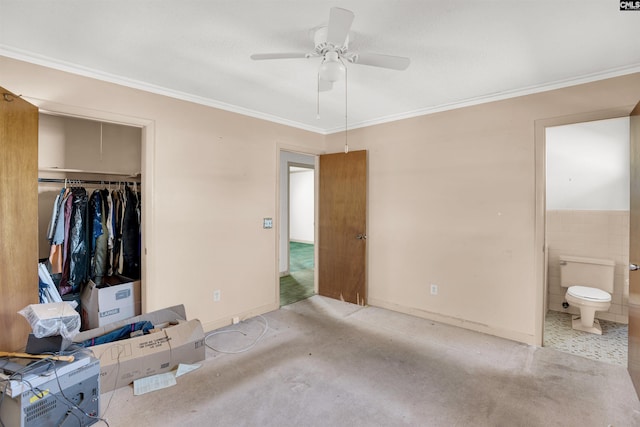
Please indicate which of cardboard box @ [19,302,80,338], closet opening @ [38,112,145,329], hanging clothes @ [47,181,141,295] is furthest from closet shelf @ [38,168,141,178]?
cardboard box @ [19,302,80,338]

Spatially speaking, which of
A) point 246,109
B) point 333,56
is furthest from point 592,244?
point 246,109

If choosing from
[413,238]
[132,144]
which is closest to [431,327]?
[413,238]

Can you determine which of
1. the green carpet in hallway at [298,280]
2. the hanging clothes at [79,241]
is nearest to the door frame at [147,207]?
the hanging clothes at [79,241]

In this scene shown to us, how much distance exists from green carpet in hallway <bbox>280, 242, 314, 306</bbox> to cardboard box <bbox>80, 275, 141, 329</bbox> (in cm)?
174

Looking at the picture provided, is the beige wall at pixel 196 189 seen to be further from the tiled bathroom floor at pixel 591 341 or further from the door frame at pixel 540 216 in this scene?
the tiled bathroom floor at pixel 591 341

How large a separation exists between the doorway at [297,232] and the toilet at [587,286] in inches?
124

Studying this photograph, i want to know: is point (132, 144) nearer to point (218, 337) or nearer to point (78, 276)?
point (78, 276)

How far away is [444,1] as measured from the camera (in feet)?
5.17

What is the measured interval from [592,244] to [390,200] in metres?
2.29

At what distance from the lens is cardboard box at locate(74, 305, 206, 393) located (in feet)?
7.01

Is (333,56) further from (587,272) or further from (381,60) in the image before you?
(587,272)

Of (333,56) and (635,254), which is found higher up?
(333,56)

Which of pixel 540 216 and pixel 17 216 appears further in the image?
pixel 540 216

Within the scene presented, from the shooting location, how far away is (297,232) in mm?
9781
